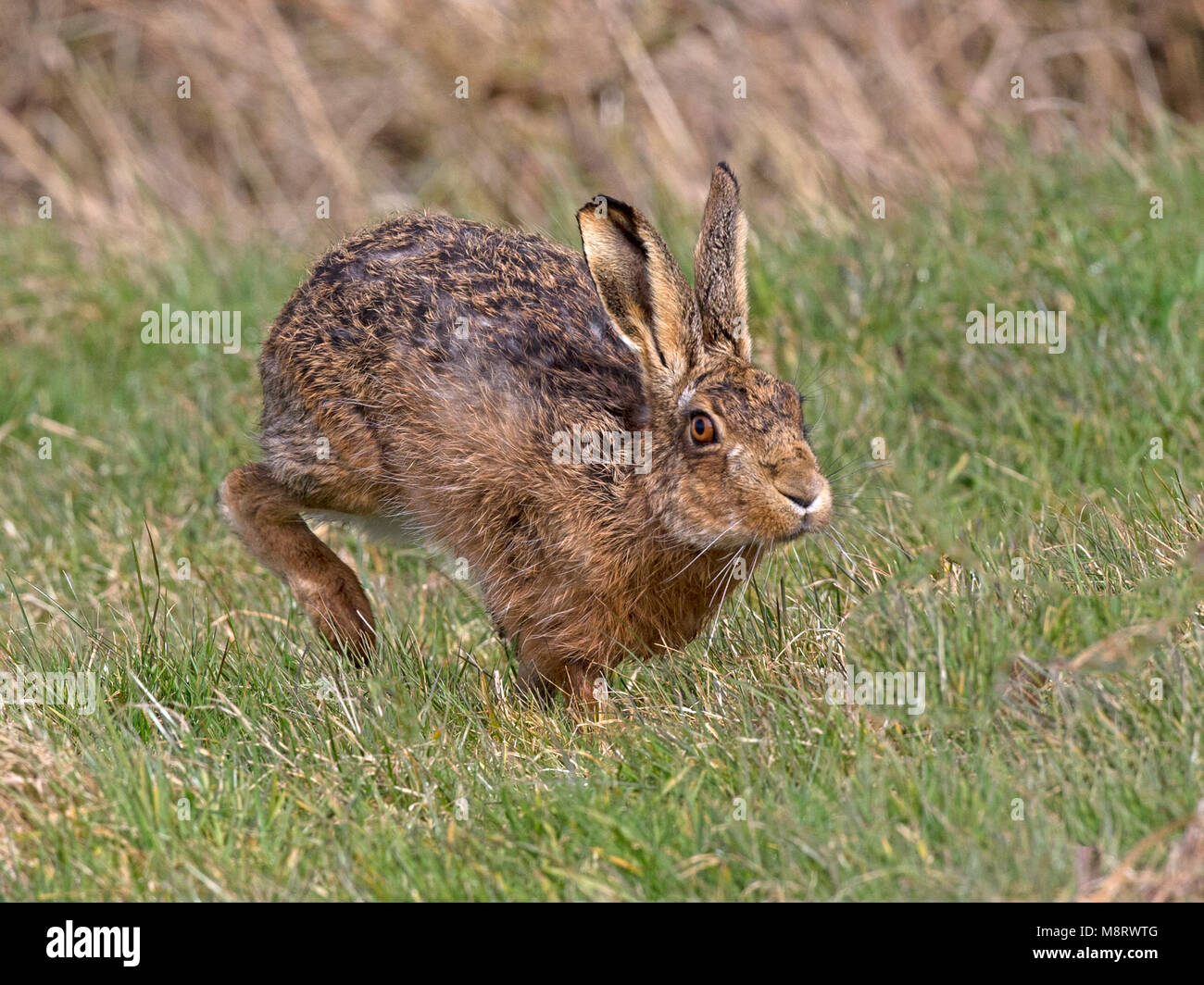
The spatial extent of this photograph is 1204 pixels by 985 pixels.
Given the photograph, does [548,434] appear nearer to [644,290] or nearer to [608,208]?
[644,290]

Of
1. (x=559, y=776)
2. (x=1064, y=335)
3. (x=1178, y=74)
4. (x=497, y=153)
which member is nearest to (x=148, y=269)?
(x=497, y=153)

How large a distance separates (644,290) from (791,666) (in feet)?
4.14

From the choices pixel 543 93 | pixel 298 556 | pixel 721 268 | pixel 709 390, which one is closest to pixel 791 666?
pixel 709 390

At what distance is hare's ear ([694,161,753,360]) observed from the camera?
4.90 metres

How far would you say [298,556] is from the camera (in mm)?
5496

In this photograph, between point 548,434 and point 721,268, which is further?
point 548,434

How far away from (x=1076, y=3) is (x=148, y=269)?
19.4 ft

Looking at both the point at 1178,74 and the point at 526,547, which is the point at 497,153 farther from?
the point at 526,547

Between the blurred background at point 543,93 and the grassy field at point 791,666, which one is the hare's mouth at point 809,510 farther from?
the blurred background at point 543,93

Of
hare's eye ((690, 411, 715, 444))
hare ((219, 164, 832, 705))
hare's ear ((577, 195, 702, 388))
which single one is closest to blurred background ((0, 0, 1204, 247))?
hare ((219, 164, 832, 705))

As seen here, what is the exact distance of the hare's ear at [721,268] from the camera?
4898 mm

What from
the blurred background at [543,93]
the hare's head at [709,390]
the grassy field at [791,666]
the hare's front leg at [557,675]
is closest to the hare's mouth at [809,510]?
the hare's head at [709,390]

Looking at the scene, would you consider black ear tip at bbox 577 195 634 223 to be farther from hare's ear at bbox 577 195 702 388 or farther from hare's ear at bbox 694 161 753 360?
hare's ear at bbox 694 161 753 360

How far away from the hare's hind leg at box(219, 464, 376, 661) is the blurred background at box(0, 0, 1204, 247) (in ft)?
13.2
